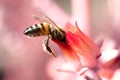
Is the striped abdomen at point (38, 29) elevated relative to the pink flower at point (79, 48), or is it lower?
lower

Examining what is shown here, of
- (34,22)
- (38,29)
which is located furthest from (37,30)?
(34,22)

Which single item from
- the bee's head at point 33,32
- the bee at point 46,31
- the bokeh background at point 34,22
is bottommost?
the bee's head at point 33,32

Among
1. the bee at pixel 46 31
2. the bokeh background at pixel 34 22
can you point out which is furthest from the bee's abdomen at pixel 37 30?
the bokeh background at pixel 34 22

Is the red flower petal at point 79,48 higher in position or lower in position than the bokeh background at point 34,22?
lower

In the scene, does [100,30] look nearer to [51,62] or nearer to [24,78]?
[51,62]

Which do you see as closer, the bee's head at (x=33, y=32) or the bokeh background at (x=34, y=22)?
the bee's head at (x=33, y=32)

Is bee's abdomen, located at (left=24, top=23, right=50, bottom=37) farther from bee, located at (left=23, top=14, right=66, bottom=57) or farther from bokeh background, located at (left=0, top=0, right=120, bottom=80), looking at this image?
bokeh background, located at (left=0, top=0, right=120, bottom=80)

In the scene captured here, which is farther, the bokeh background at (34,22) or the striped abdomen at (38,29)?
the bokeh background at (34,22)

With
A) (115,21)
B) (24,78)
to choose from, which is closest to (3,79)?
(24,78)

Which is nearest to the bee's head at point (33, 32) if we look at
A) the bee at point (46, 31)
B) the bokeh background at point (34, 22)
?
the bee at point (46, 31)

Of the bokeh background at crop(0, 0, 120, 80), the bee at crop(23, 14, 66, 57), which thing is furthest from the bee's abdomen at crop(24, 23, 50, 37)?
the bokeh background at crop(0, 0, 120, 80)

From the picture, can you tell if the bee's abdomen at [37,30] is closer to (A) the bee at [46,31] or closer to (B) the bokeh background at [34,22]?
(A) the bee at [46,31]
